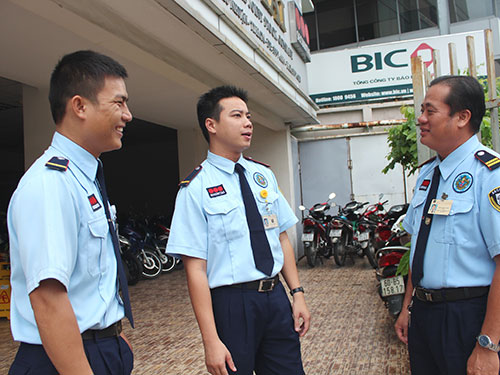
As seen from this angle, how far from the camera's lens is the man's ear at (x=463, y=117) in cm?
169

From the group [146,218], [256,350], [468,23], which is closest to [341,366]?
[256,350]

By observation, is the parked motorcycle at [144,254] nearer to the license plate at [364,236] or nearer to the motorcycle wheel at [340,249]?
the motorcycle wheel at [340,249]

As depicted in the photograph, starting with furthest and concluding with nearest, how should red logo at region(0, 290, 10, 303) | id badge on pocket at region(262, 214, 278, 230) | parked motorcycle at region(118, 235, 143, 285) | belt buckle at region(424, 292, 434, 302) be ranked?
parked motorcycle at region(118, 235, 143, 285)
red logo at region(0, 290, 10, 303)
id badge on pocket at region(262, 214, 278, 230)
belt buckle at region(424, 292, 434, 302)

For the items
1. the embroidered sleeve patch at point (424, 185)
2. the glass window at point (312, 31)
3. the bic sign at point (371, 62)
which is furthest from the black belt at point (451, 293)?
the glass window at point (312, 31)

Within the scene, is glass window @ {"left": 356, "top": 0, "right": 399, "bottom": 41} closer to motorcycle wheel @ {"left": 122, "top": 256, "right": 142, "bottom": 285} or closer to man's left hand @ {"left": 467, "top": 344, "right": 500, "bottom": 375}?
motorcycle wheel @ {"left": 122, "top": 256, "right": 142, "bottom": 285}

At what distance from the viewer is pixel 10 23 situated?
11.1 ft

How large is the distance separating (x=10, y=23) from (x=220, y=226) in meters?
2.72

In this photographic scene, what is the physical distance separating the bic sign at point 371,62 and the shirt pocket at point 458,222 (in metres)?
9.59

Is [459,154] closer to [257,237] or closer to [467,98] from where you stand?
[467,98]

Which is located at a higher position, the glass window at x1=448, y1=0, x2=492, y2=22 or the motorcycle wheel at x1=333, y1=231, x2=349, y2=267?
the glass window at x1=448, y1=0, x2=492, y2=22

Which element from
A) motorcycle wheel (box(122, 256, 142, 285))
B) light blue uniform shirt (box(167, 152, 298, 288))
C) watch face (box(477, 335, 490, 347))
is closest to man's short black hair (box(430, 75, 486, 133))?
watch face (box(477, 335, 490, 347))

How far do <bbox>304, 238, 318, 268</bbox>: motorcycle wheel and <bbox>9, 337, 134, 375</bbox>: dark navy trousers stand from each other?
Answer: 20.8 ft

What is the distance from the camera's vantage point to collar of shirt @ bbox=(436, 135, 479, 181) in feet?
5.61

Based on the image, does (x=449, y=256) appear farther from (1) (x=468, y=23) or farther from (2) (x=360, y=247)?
(1) (x=468, y=23)
